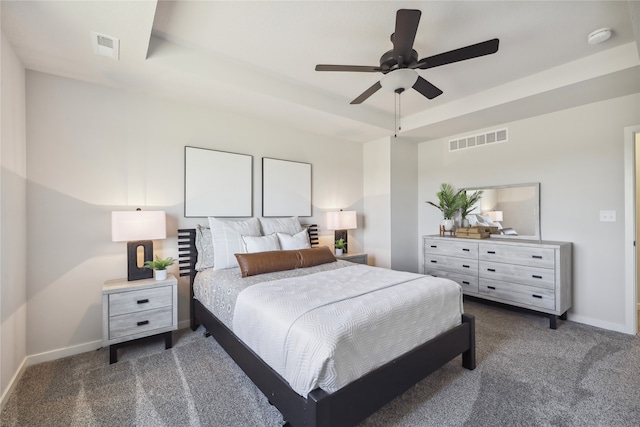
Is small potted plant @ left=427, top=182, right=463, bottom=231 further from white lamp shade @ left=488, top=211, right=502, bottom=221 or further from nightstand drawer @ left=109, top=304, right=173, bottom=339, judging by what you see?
nightstand drawer @ left=109, top=304, right=173, bottom=339

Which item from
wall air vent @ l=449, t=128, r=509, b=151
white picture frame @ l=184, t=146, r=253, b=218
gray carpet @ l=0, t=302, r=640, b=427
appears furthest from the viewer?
wall air vent @ l=449, t=128, r=509, b=151

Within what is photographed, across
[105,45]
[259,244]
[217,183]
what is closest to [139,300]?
[259,244]

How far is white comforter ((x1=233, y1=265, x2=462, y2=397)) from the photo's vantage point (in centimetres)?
141

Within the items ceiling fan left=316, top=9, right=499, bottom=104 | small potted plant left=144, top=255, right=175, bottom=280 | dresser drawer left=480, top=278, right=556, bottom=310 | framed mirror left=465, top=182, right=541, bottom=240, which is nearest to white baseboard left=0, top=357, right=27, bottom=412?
small potted plant left=144, top=255, right=175, bottom=280

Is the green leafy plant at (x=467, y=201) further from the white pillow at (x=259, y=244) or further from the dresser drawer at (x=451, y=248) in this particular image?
the white pillow at (x=259, y=244)

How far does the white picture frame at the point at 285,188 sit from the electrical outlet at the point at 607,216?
3.55 metres

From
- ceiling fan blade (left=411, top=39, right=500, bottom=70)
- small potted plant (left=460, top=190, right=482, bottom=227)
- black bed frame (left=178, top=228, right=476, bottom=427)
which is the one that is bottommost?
black bed frame (left=178, top=228, right=476, bottom=427)

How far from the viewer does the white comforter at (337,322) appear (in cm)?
141

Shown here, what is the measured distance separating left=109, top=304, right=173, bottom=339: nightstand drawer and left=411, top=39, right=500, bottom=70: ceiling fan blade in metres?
3.06

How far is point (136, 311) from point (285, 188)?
2260 millimetres

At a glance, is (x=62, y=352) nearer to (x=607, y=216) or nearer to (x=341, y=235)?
(x=341, y=235)

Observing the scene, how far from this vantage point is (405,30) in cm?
179

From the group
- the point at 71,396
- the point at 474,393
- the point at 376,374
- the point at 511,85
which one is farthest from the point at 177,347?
the point at 511,85

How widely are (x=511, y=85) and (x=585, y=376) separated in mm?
2901
